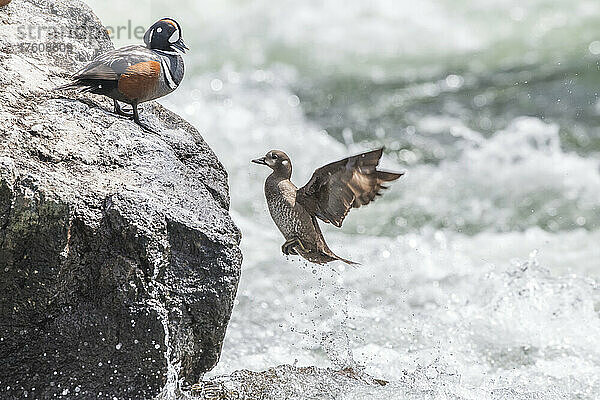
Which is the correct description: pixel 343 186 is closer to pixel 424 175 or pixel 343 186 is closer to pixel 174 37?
pixel 174 37

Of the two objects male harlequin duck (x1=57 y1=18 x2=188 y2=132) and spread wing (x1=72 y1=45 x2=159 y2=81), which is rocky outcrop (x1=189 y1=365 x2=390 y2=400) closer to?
male harlequin duck (x1=57 y1=18 x2=188 y2=132)

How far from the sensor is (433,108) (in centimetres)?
993

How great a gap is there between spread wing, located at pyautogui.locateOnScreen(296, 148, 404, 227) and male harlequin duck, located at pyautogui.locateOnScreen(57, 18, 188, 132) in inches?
28.2

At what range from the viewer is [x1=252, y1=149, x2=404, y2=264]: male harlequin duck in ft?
10.4

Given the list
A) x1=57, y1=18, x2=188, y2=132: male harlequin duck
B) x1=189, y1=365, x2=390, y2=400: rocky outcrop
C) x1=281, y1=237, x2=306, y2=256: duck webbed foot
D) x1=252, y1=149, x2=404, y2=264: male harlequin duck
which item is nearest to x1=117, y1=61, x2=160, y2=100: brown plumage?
x1=57, y1=18, x2=188, y2=132: male harlequin duck

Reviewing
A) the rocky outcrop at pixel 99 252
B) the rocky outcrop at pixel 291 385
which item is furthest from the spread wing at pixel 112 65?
the rocky outcrop at pixel 291 385

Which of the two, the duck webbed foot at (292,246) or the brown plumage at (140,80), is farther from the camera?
the duck webbed foot at (292,246)

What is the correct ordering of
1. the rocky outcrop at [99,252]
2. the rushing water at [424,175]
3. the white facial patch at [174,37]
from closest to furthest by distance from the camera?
the rocky outcrop at [99,252] < the white facial patch at [174,37] < the rushing water at [424,175]

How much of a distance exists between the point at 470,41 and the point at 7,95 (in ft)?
31.8

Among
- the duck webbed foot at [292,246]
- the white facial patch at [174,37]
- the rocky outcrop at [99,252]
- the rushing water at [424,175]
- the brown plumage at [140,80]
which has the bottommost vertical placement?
the rocky outcrop at [99,252]

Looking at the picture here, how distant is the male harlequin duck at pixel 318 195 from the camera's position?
3.18m

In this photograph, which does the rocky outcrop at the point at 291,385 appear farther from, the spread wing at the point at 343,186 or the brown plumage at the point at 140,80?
the brown plumage at the point at 140,80

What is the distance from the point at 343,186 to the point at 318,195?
0.51ft

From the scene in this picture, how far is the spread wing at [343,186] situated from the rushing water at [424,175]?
0.73m
